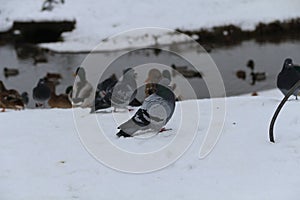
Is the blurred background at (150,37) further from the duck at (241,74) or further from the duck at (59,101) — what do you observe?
the duck at (59,101)

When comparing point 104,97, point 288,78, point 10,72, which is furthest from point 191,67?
point 104,97

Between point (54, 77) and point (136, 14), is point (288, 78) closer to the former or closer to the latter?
point (54, 77)

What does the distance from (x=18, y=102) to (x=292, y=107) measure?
698cm

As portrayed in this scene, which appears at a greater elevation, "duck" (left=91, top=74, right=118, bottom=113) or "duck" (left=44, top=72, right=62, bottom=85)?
"duck" (left=91, top=74, right=118, bottom=113)

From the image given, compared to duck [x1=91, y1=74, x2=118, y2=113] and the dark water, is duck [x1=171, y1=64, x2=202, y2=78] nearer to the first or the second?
the dark water

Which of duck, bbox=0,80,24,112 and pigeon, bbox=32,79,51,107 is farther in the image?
pigeon, bbox=32,79,51,107

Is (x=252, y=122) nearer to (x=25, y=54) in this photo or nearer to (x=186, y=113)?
(x=186, y=113)

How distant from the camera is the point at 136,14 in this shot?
1027 inches

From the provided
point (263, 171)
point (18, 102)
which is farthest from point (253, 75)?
point (263, 171)

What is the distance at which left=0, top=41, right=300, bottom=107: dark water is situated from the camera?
16094 mm

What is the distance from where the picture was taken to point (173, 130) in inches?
228

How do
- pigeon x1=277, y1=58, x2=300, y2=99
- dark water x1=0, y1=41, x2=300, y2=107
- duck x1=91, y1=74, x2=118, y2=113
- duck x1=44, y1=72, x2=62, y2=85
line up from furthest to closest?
duck x1=44, y1=72, x2=62, y2=85 → dark water x1=0, y1=41, x2=300, y2=107 → pigeon x1=277, y1=58, x2=300, y2=99 → duck x1=91, y1=74, x2=118, y2=113

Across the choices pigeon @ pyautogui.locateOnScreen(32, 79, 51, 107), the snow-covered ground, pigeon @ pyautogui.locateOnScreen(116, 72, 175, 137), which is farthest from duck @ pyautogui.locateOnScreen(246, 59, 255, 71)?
pigeon @ pyautogui.locateOnScreen(116, 72, 175, 137)

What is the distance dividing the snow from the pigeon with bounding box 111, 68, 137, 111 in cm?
120
